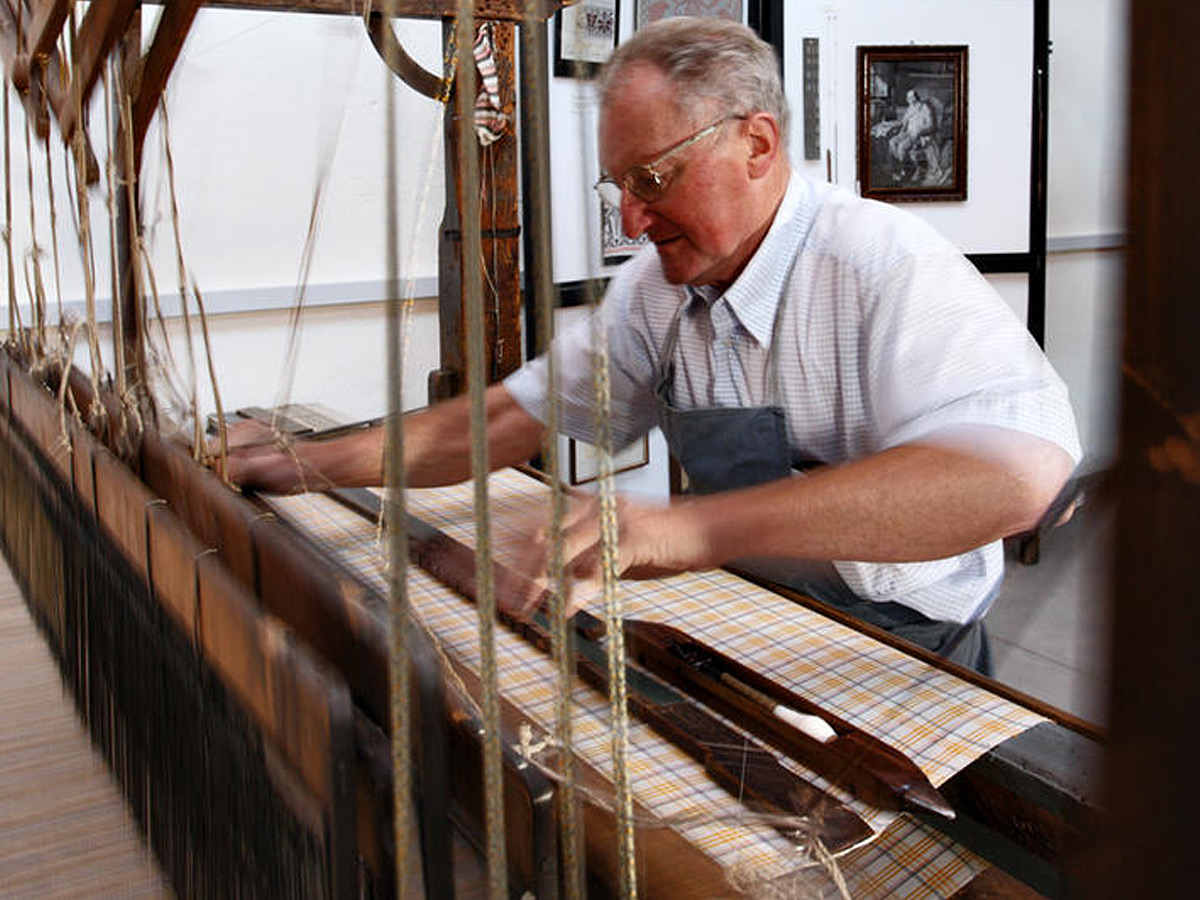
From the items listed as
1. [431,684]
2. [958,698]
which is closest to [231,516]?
[431,684]

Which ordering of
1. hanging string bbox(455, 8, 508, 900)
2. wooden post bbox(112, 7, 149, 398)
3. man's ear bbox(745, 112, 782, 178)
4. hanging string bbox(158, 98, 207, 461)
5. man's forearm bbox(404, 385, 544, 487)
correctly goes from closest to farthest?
1. hanging string bbox(455, 8, 508, 900)
2. hanging string bbox(158, 98, 207, 461)
3. wooden post bbox(112, 7, 149, 398)
4. man's ear bbox(745, 112, 782, 178)
5. man's forearm bbox(404, 385, 544, 487)

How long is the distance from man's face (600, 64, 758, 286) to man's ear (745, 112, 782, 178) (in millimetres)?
16

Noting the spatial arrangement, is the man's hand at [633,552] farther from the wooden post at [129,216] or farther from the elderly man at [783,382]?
the wooden post at [129,216]

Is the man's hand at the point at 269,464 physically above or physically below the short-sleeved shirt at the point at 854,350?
below

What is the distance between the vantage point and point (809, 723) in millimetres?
901

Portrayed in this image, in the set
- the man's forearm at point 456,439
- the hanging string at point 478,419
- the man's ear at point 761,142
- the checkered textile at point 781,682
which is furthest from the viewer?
the man's forearm at point 456,439

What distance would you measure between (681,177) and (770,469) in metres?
0.43

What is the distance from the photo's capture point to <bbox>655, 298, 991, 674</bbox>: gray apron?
1.58 m

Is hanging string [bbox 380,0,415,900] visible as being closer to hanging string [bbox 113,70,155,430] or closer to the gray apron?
hanging string [bbox 113,70,155,430]

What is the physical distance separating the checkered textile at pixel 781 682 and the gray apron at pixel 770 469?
255 mm

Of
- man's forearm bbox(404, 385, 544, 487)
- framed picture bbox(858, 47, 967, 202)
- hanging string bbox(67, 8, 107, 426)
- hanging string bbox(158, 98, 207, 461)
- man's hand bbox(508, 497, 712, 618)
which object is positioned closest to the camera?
man's hand bbox(508, 497, 712, 618)

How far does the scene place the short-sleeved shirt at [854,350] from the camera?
134cm

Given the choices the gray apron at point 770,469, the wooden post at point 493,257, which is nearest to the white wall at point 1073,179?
the wooden post at point 493,257

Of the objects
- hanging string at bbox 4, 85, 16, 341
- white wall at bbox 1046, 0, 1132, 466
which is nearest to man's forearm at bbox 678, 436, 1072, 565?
hanging string at bbox 4, 85, 16, 341
